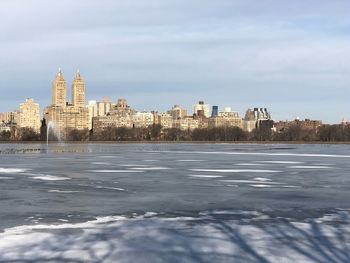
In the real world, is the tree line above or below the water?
above

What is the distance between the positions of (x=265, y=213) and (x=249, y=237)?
10.2 feet

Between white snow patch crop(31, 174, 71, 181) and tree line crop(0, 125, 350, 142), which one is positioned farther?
tree line crop(0, 125, 350, 142)

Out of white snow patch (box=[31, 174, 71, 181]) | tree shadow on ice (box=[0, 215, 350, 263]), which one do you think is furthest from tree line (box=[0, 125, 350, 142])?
tree shadow on ice (box=[0, 215, 350, 263])

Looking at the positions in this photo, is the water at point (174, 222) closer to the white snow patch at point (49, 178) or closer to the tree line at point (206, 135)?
the white snow patch at point (49, 178)

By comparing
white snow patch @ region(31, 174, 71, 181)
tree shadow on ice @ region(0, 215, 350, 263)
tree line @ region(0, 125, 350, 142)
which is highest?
tree line @ region(0, 125, 350, 142)

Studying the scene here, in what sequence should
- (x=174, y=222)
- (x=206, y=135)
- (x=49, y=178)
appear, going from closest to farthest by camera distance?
(x=174, y=222) < (x=49, y=178) < (x=206, y=135)

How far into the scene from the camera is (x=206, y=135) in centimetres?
18625

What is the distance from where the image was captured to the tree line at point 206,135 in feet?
575

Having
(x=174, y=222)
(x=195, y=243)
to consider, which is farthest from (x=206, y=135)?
(x=195, y=243)

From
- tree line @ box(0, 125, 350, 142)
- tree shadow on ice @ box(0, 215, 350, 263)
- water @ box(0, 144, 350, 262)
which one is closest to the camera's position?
tree shadow on ice @ box(0, 215, 350, 263)

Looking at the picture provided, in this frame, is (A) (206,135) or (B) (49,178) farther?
(A) (206,135)

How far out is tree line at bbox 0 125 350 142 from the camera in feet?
575

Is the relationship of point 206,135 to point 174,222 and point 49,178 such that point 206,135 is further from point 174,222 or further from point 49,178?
point 174,222

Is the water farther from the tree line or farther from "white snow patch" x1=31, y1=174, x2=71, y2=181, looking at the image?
the tree line
